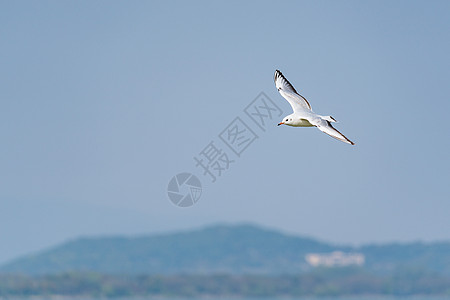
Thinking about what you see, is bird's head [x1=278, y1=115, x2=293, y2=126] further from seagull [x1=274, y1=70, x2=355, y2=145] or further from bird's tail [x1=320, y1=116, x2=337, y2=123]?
bird's tail [x1=320, y1=116, x2=337, y2=123]

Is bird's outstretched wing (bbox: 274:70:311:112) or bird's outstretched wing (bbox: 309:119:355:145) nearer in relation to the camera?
bird's outstretched wing (bbox: 309:119:355:145)

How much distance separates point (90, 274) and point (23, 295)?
35.7 feet

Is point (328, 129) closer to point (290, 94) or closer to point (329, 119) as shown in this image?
point (329, 119)

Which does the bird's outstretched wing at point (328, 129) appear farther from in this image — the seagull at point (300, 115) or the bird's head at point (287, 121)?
the bird's head at point (287, 121)

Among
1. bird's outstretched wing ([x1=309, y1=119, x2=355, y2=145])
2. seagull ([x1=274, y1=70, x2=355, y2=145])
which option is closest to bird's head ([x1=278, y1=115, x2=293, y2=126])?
seagull ([x1=274, y1=70, x2=355, y2=145])

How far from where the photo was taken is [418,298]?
534 feet

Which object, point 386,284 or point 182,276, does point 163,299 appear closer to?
point 182,276

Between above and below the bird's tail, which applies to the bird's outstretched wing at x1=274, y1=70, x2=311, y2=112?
above

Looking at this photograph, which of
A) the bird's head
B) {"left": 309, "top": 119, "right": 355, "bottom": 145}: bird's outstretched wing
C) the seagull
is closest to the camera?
{"left": 309, "top": 119, "right": 355, "bottom": 145}: bird's outstretched wing

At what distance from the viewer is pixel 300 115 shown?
20.0 metres

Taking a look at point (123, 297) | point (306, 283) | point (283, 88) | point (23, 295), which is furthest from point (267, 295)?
point (283, 88)

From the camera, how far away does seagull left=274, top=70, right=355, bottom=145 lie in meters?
18.0

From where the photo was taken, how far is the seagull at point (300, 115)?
18.0m

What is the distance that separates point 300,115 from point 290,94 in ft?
6.56
